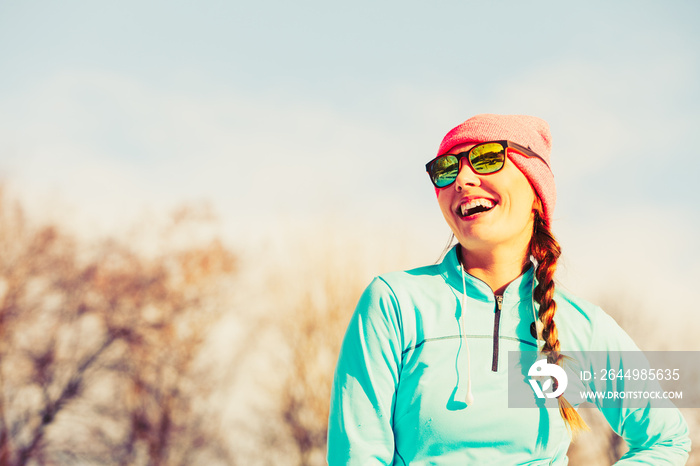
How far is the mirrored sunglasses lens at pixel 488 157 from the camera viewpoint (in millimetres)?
2066

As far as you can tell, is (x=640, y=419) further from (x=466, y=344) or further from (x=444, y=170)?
(x=444, y=170)

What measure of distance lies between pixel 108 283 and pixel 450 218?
17.1m

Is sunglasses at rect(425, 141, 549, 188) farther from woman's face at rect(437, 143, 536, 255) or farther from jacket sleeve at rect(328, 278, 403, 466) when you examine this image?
jacket sleeve at rect(328, 278, 403, 466)

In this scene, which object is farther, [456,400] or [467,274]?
[467,274]

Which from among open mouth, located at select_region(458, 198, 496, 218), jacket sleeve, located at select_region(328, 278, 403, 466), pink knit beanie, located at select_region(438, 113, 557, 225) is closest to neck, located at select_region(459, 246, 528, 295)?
open mouth, located at select_region(458, 198, 496, 218)

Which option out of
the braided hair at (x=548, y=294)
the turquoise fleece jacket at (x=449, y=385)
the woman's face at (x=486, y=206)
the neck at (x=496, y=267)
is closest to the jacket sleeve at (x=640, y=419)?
the turquoise fleece jacket at (x=449, y=385)

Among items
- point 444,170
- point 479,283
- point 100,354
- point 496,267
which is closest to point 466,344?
Result: point 479,283

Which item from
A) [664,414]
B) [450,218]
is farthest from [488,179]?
[664,414]

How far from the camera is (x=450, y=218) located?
2.11 meters

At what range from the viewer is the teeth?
2043 millimetres

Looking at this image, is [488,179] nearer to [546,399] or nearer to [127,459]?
[546,399]

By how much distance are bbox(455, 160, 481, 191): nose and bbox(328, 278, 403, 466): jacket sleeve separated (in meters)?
0.41

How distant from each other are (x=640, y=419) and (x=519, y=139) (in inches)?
39.3

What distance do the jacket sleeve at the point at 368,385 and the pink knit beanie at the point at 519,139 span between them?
57 centimetres
